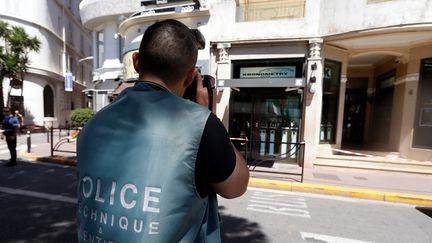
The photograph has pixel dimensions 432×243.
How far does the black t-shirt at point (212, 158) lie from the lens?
0.98m

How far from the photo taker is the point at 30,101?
21469 mm

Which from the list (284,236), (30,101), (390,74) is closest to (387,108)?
(390,74)

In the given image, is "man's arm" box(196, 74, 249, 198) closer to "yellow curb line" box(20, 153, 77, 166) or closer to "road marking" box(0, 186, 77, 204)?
"road marking" box(0, 186, 77, 204)

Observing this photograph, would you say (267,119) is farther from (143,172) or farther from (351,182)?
(143,172)

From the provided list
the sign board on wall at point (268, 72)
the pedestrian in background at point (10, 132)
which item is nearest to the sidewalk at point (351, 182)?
the pedestrian in background at point (10, 132)

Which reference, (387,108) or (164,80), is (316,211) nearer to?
(164,80)

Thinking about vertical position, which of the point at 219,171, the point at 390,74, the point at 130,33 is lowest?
the point at 219,171

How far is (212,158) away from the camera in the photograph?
98cm

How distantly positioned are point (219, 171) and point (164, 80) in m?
0.46

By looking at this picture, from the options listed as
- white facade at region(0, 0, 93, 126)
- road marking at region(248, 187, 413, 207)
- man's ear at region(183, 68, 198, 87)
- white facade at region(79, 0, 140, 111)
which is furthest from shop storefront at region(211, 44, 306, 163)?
white facade at region(0, 0, 93, 126)

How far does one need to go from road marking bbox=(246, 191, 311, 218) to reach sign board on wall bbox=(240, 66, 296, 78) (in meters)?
4.61

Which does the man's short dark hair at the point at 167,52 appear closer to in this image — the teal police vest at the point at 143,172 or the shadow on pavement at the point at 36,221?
the teal police vest at the point at 143,172

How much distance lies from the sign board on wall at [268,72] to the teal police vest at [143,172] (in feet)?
27.7

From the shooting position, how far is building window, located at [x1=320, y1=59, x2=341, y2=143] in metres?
8.97
